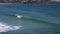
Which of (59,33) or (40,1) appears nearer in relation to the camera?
(59,33)

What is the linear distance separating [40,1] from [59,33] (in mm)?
12857

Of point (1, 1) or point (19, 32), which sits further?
point (1, 1)

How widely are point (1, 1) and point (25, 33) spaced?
42.8ft

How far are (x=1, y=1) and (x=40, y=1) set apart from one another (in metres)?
3.93

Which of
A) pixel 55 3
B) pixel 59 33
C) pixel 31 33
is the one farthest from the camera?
pixel 55 3

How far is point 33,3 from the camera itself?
54.5 ft

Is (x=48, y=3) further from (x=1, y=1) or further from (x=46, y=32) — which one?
(x=46, y=32)

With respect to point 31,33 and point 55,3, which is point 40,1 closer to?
point 55,3

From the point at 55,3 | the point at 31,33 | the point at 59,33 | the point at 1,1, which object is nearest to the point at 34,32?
the point at 31,33

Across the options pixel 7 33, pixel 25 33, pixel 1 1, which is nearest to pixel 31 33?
pixel 25 33

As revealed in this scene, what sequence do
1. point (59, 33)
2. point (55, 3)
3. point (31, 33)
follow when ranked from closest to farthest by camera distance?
point (59, 33) → point (31, 33) → point (55, 3)

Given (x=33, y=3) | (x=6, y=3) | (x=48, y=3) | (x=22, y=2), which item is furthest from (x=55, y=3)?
(x=6, y=3)

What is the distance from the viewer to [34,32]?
4.43 metres

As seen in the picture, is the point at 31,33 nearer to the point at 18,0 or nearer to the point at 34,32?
the point at 34,32
